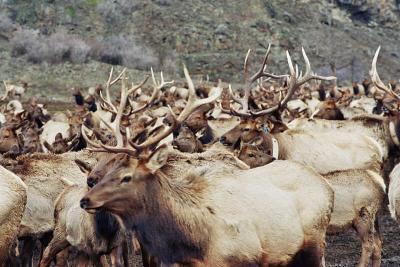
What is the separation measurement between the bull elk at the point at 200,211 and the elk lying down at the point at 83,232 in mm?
1446

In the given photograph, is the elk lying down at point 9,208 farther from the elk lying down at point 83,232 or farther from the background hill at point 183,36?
the background hill at point 183,36

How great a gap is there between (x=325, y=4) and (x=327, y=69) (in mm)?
13410

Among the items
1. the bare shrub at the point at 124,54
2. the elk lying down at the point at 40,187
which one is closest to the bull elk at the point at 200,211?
the elk lying down at the point at 40,187

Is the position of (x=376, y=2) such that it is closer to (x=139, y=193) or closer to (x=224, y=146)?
(x=224, y=146)

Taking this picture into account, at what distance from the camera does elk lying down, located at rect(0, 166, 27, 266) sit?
6.89 meters

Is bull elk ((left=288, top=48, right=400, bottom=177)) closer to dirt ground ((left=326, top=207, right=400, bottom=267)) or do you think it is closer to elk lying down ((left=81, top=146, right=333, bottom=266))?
dirt ground ((left=326, top=207, right=400, bottom=267))

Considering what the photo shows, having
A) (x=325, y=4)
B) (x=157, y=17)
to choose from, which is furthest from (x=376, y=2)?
(x=157, y=17)

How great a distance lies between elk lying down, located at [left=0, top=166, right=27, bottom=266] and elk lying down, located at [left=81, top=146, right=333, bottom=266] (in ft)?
4.17

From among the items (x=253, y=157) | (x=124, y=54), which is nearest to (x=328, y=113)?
(x=253, y=157)

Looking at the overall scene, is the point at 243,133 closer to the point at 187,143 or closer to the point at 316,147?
the point at 187,143

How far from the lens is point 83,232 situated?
7844 mm

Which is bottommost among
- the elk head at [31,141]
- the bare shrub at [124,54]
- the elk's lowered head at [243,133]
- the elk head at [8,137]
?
the bare shrub at [124,54]

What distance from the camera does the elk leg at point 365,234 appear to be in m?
9.19

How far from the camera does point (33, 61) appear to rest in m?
45.8
